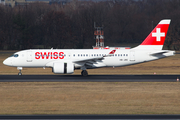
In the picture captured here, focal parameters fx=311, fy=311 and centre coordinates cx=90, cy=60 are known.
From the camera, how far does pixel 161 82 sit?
32.5m

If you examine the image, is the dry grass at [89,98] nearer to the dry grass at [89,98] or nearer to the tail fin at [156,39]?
the dry grass at [89,98]

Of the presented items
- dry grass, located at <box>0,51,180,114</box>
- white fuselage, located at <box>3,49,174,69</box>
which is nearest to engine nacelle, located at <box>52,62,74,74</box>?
white fuselage, located at <box>3,49,174,69</box>

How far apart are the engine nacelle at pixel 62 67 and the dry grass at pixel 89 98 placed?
4.40 metres

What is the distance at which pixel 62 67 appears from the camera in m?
36.2

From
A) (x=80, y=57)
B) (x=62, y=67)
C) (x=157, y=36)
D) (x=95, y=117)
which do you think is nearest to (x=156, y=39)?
(x=157, y=36)

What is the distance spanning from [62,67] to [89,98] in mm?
12328

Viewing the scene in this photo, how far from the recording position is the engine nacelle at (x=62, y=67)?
119ft

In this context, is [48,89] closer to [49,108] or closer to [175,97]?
[49,108]

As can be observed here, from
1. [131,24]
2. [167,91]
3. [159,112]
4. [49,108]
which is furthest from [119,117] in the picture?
[131,24]

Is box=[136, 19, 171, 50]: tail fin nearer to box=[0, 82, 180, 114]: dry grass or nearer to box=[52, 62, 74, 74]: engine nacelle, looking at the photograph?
box=[0, 82, 180, 114]: dry grass

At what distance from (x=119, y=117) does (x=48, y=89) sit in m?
11.4

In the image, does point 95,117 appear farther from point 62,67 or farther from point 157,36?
point 157,36

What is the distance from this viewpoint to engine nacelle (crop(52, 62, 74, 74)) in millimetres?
36125

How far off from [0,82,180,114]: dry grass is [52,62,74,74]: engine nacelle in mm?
4397
